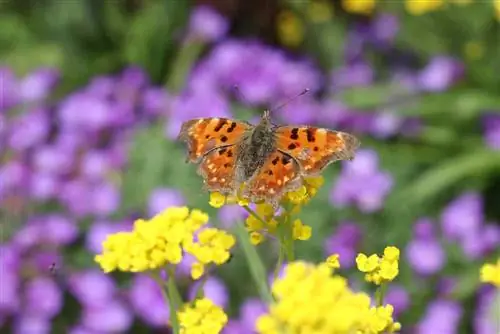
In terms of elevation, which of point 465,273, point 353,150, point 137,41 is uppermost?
point 353,150

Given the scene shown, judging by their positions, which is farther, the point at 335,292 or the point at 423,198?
the point at 423,198

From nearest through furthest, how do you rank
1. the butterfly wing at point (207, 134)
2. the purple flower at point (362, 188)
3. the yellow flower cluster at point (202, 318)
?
1. the yellow flower cluster at point (202, 318)
2. the butterfly wing at point (207, 134)
3. the purple flower at point (362, 188)

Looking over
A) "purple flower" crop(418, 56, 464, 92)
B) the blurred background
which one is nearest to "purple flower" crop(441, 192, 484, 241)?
the blurred background

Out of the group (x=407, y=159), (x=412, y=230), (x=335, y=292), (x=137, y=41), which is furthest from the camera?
(x=137, y=41)

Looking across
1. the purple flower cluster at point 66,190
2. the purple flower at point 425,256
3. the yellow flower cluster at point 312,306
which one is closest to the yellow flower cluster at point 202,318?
the yellow flower cluster at point 312,306

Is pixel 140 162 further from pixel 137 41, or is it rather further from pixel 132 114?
pixel 137 41

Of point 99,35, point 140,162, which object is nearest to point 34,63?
point 99,35

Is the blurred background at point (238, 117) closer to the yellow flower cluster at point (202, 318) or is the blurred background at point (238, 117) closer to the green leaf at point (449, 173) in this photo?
the green leaf at point (449, 173)
